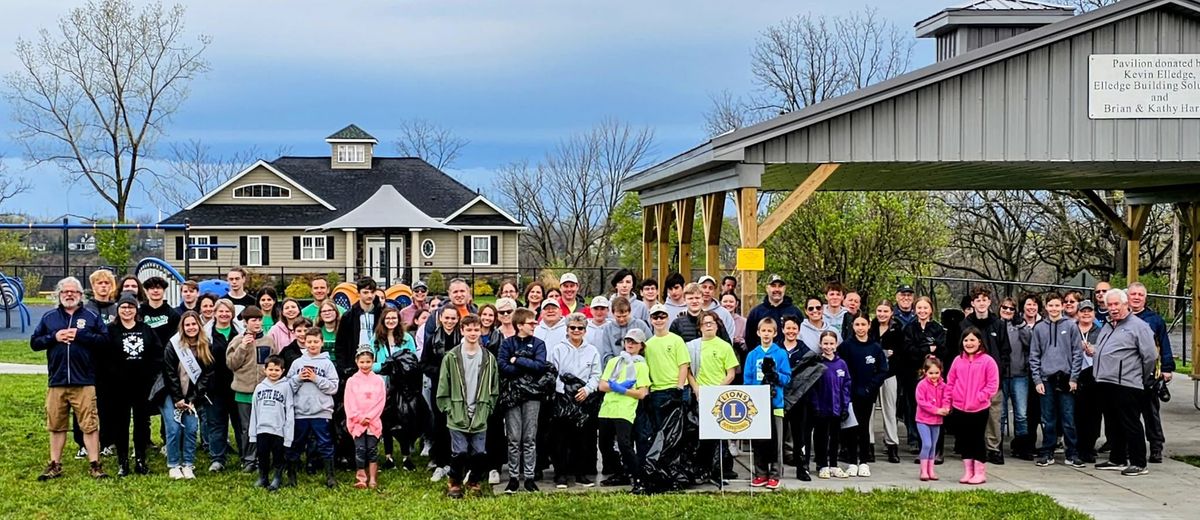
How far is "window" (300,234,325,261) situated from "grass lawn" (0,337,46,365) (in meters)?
22.7

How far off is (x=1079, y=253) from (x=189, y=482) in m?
31.6

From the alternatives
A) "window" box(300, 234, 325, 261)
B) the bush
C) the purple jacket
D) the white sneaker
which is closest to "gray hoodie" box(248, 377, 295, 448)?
the white sneaker

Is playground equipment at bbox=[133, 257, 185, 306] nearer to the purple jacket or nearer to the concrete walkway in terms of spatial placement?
the concrete walkway

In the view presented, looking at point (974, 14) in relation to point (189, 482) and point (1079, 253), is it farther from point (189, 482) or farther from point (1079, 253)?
point (1079, 253)

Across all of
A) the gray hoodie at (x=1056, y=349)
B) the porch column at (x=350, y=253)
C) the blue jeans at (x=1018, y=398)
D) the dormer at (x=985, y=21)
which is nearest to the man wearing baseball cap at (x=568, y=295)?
the blue jeans at (x=1018, y=398)

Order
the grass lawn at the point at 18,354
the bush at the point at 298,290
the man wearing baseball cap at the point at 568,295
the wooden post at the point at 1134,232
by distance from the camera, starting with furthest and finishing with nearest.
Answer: the bush at the point at 298,290
the grass lawn at the point at 18,354
the wooden post at the point at 1134,232
the man wearing baseball cap at the point at 568,295

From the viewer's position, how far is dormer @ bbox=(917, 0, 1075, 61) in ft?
54.7

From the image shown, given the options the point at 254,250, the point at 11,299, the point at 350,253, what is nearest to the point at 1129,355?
the point at 11,299

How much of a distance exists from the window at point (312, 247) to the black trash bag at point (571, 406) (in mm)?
38545

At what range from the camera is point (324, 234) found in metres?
46.6

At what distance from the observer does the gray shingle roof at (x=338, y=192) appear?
156 ft

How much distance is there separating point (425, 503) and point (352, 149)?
44.3 meters

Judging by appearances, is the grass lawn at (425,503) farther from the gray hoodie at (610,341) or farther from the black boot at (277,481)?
the gray hoodie at (610,341)

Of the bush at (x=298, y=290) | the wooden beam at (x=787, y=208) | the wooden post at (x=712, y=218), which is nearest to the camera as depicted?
the wooden beam at (x=787, y=208)
